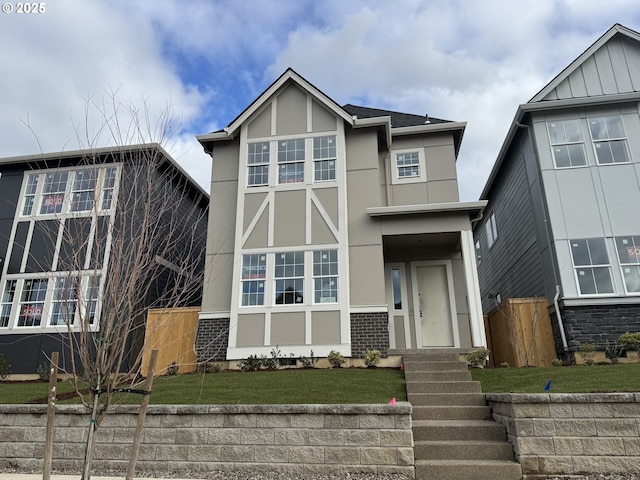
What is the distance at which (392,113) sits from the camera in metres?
14.1

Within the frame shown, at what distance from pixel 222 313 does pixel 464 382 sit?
613cm

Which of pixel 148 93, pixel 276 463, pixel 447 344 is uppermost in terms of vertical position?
pixel 148 93

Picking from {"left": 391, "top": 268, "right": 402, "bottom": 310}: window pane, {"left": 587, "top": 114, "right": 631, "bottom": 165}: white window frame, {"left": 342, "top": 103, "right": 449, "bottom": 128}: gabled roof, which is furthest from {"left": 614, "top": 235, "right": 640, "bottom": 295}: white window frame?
{"left": 342, "top": 103, "right": 449, "bottom": 128}: gabled roof

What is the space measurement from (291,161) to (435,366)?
6511mm

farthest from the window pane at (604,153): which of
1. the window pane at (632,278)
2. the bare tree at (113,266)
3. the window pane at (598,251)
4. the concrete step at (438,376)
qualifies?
the bare tree at (113,266)

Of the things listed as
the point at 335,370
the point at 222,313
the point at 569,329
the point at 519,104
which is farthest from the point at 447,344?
the point at 519,104

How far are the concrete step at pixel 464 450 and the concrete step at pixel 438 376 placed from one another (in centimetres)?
215

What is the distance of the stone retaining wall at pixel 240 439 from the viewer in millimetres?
5500

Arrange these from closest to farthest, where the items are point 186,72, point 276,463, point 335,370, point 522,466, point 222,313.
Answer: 1. point 522,466
2. point 276,463
3. point 186,72
4. point 335,370
5. point 222,313

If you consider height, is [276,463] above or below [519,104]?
below

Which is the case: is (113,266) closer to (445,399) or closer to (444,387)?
(445,399)

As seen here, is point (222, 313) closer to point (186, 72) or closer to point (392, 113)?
point (186, 72)

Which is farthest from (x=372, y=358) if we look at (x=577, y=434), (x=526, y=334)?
(x=577, y=434)

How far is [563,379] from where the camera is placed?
22.7 feet
